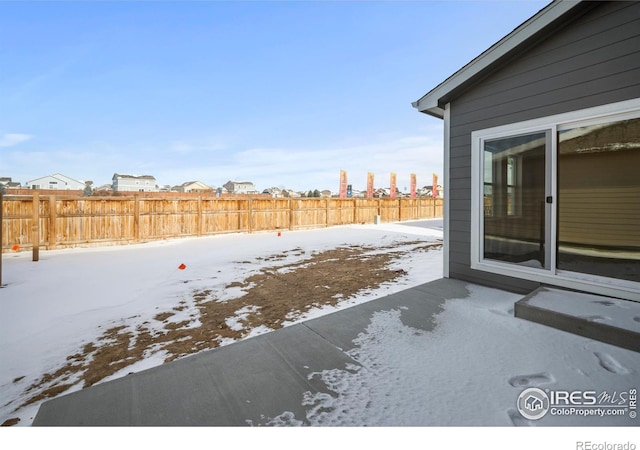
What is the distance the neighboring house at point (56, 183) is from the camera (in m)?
37.5

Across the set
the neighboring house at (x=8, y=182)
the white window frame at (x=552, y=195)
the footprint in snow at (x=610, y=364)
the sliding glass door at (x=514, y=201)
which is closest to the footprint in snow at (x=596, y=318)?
the footprint in snow at (x=610, y=364)

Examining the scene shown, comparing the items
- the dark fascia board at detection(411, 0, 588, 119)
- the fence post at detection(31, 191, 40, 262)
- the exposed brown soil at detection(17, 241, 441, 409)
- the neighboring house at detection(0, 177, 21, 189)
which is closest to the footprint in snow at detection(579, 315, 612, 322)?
the exposed brown soil at detection(17, 241, 441, 409)

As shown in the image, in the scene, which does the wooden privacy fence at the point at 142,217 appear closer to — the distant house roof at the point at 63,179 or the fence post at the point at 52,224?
the fence post at the point at 52,224

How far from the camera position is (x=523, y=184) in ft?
12.1

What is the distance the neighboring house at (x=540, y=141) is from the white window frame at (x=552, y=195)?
0.01m

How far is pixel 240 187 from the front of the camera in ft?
175

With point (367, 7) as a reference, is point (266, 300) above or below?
below

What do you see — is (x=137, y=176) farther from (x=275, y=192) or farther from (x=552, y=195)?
(x=552, y=195)

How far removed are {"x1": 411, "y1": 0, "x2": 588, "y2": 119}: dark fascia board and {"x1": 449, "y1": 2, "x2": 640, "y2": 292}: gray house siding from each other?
0.67 feet

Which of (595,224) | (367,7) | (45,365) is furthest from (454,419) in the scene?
(367,7)

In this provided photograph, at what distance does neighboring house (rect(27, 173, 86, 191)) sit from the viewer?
37.5 metres

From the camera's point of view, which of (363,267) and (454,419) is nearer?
(454,419)
